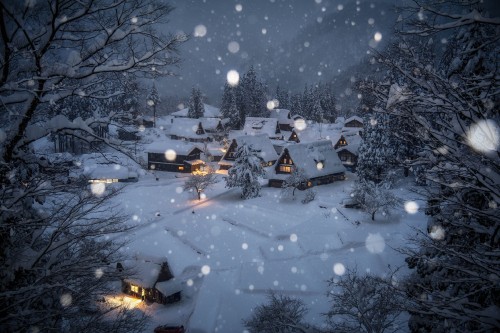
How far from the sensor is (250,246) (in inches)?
984

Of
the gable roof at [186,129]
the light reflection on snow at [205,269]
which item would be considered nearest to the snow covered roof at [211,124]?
the gable roof at [186,129]

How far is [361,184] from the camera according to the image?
30.9 meters

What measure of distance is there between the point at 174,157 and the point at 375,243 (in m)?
34.2

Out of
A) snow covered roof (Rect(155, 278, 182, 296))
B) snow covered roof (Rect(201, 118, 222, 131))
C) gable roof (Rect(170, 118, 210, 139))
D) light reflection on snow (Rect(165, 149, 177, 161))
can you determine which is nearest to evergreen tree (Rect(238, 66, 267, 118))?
snow covered roof (Rect(201, 118, 222, 131))

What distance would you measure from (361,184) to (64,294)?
29518 mm

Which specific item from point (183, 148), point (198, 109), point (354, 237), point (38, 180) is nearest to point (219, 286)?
point (354, 237)

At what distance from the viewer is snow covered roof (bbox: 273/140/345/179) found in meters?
39.4

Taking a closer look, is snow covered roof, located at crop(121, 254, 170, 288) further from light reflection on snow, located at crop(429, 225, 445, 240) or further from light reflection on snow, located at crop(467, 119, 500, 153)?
light reflection on snow, located at crop(467, 119, 500, 153)

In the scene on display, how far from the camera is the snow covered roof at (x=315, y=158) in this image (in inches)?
1553

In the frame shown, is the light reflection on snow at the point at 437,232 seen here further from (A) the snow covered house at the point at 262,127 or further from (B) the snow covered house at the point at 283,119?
(B) the snow covered house at the point at 283,119

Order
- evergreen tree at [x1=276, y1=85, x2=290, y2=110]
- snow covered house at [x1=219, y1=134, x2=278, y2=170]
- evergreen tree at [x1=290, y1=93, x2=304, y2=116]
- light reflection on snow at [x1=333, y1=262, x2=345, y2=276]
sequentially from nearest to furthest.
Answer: light reflection on snow at [x1=333, y1=262, x2=345, y2=276], snow covered house at [x1=219, y1=134, x2=278, y2=170], evergreen tree at [x1=290, y1=93, x2=304, y2=116], evergreen tree at [x1=276, y1=85, x2=290, y2=110]

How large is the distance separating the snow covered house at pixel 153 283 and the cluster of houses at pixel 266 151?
67.8 feet

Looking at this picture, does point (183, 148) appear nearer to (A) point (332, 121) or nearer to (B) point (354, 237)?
(B) point (354, 237)

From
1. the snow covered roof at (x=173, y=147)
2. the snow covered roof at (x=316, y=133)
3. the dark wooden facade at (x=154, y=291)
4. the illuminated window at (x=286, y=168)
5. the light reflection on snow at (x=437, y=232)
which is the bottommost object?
the dark wooden facade at (x=154, y=291)
